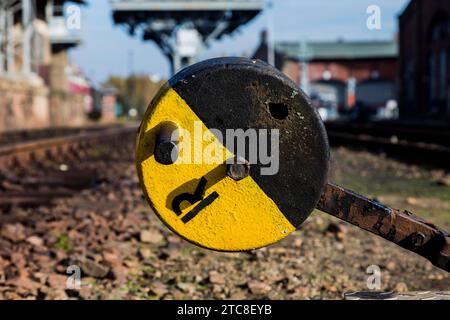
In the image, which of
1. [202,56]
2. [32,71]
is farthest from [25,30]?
[202,56]

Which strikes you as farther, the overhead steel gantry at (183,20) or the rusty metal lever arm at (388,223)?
the overhead steel gantry at (183,20)

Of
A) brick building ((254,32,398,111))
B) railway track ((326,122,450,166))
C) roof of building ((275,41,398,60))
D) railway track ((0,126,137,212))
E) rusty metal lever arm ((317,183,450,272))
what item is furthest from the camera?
roof of building ((275,41,398,60))

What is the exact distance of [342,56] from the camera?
182 feet

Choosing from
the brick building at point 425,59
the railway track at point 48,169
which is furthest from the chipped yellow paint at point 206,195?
the brick building at point 425,59

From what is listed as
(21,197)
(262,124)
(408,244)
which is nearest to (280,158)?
(262,124)

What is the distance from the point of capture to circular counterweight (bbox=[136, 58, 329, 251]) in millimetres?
1463

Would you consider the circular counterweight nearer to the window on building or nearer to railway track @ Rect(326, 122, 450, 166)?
railway track @ Rect(326, 122, 450, 166)

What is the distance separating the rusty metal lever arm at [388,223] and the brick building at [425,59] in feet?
93.3

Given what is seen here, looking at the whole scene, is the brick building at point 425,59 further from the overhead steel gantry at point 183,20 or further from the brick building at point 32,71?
the brick building at point 32,71

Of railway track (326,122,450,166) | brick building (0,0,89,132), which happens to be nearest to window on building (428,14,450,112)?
railway track (326,122,450,166)

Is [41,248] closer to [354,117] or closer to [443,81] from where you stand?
[354,117]

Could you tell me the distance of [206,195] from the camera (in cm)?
150

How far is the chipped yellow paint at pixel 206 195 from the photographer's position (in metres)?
1.47

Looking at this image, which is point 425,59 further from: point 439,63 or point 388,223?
point 388,223
